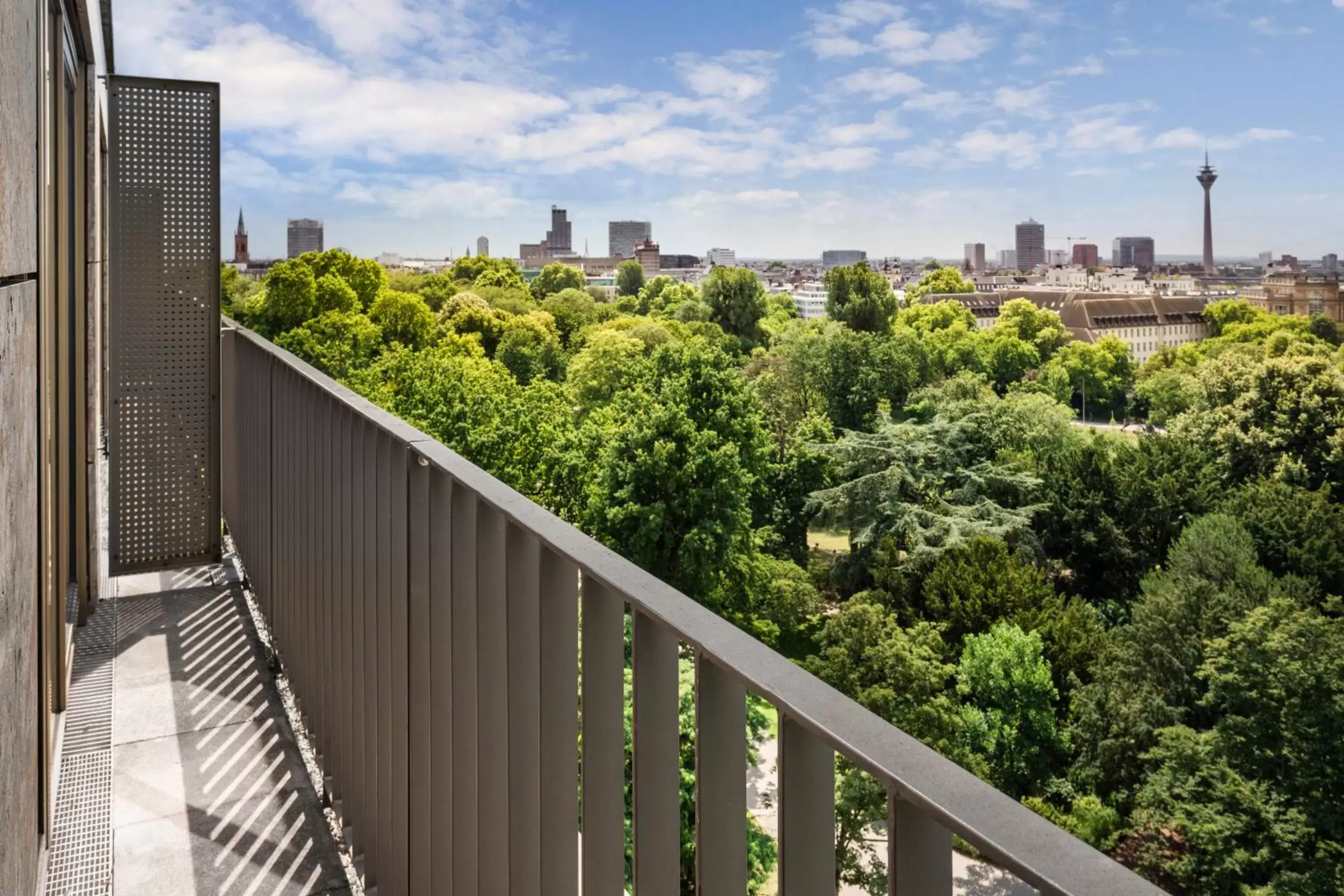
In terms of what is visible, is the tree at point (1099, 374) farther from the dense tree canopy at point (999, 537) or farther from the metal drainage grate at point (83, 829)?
the metal drainage grate at point (83, 829)

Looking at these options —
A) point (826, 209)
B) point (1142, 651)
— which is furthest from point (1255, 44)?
point (1142, 651)

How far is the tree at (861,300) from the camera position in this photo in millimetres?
48219

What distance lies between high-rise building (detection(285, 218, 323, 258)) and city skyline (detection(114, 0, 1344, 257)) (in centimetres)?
1385

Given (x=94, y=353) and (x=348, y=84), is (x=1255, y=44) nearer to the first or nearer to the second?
(x=348, y=84)

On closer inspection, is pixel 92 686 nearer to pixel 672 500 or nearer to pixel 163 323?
pixel 163 323

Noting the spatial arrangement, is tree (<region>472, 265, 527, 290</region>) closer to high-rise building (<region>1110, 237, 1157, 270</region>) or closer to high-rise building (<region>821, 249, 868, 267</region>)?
high-rise building (<region>821, 249, 868, 267</region>)

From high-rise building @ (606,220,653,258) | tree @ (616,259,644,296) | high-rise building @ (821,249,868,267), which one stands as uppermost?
high-rise building @ (606,220,653,258)

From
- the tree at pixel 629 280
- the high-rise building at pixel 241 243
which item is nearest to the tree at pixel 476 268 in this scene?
the high-rise building at pixel 241 243

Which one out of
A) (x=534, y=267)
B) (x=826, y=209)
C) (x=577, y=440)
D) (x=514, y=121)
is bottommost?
(x=577, y=440)

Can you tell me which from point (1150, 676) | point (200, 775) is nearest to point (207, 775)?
point (200, 775)

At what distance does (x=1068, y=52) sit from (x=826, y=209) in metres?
27.6

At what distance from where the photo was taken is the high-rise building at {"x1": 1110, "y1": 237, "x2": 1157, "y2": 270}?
95250 mm

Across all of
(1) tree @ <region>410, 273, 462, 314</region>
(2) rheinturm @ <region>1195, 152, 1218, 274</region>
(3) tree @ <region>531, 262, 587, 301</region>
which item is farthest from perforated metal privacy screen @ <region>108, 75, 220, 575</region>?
(2) rheinturm @ <region>1195, 152, 1218, 274</region>

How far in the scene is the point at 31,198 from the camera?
1.31 metres
